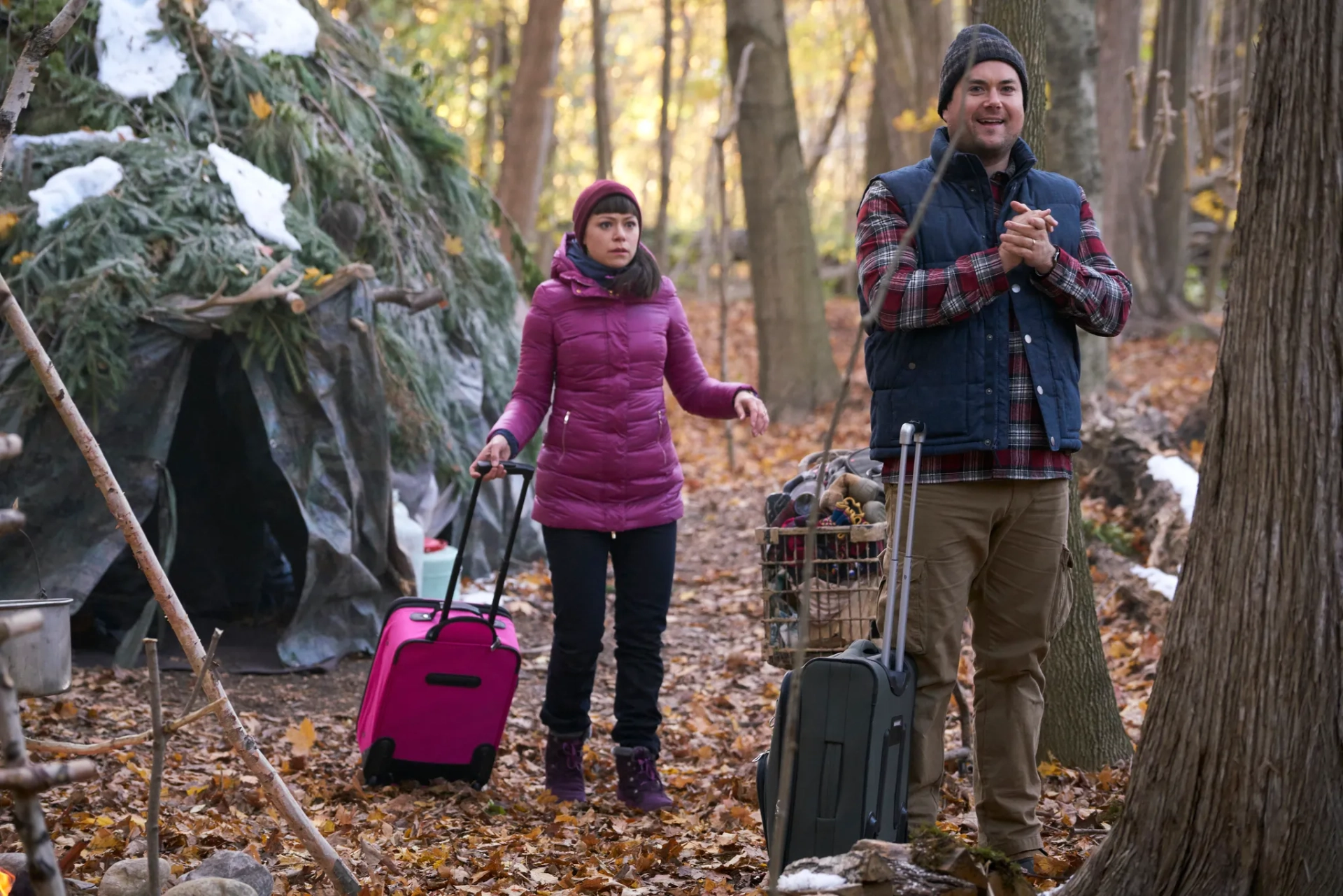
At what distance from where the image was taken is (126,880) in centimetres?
330

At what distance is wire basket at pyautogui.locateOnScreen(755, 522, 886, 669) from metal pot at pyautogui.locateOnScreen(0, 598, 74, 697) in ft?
8.03

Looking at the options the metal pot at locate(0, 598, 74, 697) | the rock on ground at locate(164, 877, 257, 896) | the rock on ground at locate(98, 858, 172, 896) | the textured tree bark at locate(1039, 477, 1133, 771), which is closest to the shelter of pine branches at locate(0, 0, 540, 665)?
the metal pot at locate(0, 598, 74, 697)

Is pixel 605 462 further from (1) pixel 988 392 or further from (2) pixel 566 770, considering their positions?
(1) pixel 988 392

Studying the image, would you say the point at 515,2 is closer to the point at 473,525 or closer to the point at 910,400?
the point at 473,525

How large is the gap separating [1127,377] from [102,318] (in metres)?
11.4

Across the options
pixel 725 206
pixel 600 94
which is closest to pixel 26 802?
pixel 725 206

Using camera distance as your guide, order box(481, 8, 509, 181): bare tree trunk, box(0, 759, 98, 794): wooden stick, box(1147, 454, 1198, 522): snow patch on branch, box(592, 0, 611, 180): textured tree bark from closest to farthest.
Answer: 1. box(0, 759, 98, 794): wooden stick
2. box(1147, 454, 1198, 522): snow patch on branch
3. box(592, 0, 611, 180): textured tree bark
4. box(481, 8, 509, 181): bare tree trunk

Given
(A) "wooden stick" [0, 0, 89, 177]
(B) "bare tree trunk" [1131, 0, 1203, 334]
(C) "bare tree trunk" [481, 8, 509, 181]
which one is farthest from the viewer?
(C) "bare tree trunk" [481, 8, 509, 181]

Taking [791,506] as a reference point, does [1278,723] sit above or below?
below

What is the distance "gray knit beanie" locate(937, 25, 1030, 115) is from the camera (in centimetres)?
322

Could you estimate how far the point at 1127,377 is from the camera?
1412cm

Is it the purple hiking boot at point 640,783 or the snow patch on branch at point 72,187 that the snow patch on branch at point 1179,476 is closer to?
the purple hiking boot at point 640,783

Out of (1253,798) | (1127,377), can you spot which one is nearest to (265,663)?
(1253,798)

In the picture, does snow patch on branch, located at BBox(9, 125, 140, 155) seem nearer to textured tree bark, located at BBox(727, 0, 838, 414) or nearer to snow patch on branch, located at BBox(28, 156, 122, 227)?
snow patch on branch, located at BBox(28, 156, 122, 227)
